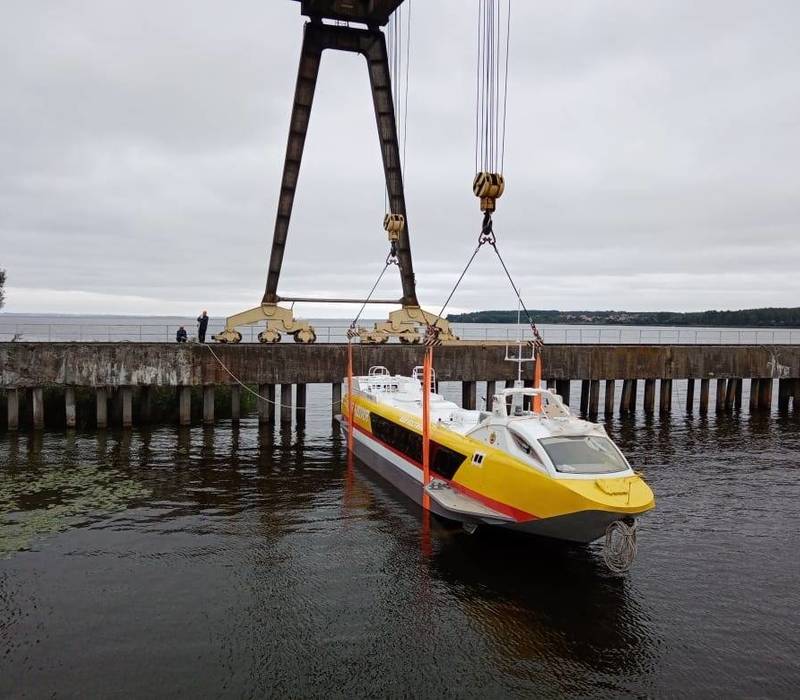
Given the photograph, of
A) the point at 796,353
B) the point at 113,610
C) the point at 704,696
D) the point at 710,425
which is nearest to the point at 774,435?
the point at 710,425

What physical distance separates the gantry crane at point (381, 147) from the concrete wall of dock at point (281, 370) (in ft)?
6.43

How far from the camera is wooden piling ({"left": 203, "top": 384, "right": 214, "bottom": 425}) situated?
1316 inches

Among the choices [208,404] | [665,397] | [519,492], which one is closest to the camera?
[519,492]

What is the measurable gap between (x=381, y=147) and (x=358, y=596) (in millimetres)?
26522

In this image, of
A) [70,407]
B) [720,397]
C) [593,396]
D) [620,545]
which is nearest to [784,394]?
[720,397]

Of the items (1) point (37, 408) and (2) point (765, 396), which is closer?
(1) point (37, 408)

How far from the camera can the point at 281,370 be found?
33.2 m

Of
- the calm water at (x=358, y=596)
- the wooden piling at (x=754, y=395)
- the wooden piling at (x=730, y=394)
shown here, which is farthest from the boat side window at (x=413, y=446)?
the wooden piling at (x=754, y=395)

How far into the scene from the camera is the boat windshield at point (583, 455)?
14617 mm

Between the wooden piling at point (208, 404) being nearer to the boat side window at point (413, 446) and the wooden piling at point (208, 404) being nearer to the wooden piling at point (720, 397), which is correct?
the boat side window at point (413, 446)

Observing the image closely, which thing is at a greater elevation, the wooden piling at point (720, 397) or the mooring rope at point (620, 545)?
the wooden piling at point (720, 397)

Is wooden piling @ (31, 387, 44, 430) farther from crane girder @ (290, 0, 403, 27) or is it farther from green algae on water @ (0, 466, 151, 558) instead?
crane girder @ (290, 0, 403, 27)

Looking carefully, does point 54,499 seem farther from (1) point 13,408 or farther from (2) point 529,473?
(2) point 529,473

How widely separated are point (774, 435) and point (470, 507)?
966 inches
